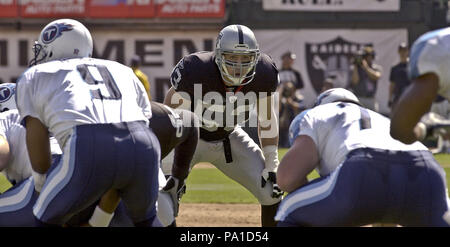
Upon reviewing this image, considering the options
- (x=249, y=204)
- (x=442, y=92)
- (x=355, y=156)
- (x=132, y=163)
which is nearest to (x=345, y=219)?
(x=355, y=156)

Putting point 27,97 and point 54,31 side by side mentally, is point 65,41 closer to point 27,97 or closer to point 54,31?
point 54,31

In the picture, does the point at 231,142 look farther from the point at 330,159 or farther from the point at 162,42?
the point at 162,42

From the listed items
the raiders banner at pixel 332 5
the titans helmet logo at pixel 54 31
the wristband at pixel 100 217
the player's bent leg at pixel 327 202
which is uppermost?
the raiders banner at pixel 332 5

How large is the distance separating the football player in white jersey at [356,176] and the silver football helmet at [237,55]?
1962 mm

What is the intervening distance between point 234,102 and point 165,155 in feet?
5.05

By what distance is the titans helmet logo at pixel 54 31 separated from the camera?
16.8ft

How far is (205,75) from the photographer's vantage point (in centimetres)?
689

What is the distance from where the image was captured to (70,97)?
15.2 feet

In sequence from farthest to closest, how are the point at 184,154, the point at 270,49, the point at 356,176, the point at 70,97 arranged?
the point at 270,49 < the point at 184,154 < the point at 70,97 < the point at 356,176

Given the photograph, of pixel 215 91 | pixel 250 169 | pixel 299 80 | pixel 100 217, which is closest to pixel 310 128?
pixel 100 217

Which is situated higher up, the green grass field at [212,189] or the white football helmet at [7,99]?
the white football helmet at [7,99]

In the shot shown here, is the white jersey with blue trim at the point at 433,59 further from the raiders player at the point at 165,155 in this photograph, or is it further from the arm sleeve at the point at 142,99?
the raiders player at the point at 165,155

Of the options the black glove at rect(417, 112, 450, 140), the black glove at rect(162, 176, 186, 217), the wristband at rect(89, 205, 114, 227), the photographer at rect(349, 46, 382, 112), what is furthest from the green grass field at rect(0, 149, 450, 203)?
the black glove at rect(417, 112, 450, 140)

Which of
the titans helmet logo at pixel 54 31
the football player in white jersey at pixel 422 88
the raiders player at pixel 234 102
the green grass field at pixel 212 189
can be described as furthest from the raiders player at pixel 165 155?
the green grass field at pixel 212 189
